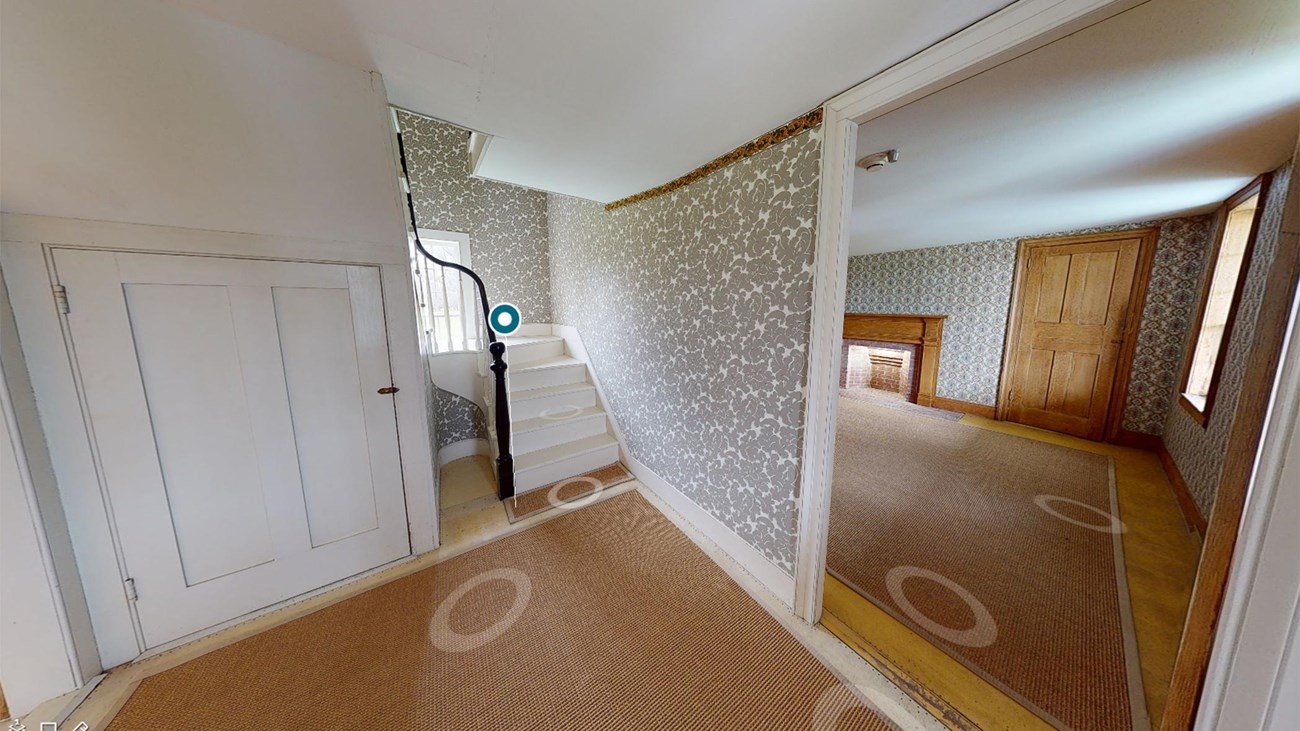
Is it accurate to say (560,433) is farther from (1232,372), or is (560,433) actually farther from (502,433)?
(1232,372)

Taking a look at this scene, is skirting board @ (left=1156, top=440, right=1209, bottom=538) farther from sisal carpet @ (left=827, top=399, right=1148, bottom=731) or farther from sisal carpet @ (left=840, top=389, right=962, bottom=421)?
sisal carpet @ (left=840, top=389, right=962, bottom=421)

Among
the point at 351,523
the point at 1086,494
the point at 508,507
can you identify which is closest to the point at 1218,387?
the point at 1086,494

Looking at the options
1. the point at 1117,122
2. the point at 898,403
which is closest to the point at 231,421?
the point at 1117,122

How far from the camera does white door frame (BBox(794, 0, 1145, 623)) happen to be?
35.3 inches

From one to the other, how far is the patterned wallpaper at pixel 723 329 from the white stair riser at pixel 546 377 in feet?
1.70

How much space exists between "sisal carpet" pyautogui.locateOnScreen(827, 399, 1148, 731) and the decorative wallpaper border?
202cm

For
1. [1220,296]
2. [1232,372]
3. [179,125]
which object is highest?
[179,125]

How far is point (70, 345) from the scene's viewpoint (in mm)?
1177

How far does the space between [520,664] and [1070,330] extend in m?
5.21

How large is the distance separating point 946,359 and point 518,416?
4.82 meters

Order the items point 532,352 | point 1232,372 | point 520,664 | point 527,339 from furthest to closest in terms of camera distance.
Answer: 1. point 527,339
2. point 532,352
3. point 1232,372
4. point 520,664

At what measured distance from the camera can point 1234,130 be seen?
155 cm

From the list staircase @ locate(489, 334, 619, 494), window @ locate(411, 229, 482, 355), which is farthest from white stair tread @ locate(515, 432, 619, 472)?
window @ locate(411, 229, 482, 355)

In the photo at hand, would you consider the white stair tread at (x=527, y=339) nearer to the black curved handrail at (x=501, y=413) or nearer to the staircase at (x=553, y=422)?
the staircase at (x=553, y=422)
